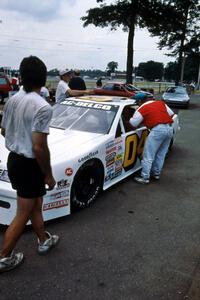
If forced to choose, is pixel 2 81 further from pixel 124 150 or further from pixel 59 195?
pixel 59 195

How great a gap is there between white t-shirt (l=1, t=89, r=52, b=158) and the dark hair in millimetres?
68

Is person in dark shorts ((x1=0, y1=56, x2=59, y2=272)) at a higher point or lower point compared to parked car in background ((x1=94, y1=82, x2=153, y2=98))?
higher

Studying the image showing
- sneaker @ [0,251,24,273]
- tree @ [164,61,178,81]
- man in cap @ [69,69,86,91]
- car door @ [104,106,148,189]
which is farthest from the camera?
Result: tree @ [164,61,178,81]

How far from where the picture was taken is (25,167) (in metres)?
2.41

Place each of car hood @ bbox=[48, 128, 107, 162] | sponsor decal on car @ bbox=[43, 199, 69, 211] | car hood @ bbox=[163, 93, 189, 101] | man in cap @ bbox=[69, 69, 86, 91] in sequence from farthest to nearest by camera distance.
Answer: car hood @ bbox=[163, 93, 189, 101] < man in cap @ bbox=[69, 69, 86, 91] < car hood @ bbox=[48, 128, 107, 162] < sponsor decal on car @ bbox=[43, 199, 69, 211]

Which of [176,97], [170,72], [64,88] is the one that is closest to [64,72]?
[64,88]

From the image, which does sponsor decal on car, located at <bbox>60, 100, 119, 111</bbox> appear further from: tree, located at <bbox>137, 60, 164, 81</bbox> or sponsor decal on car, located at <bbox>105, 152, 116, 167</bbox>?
tree, located at <bbox>137, 60, 164, 81</bbox>

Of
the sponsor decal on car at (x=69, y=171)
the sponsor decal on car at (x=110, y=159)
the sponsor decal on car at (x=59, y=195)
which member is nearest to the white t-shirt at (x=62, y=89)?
the sponsor decal on car at (x=110, y=159)

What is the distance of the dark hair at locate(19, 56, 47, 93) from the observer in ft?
7.47

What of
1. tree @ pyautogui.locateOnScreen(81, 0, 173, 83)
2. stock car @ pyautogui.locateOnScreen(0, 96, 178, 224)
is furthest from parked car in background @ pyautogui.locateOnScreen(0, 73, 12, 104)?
stock car @ pyautogui.locateOnScreen(0, 96, 178, 224)

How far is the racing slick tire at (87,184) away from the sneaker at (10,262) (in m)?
1.05

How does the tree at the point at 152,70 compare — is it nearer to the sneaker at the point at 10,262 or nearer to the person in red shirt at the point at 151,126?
the person in red shirt at the point at 151,126

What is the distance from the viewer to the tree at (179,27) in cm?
2214


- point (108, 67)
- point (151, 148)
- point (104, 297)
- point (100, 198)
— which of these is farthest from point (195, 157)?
point (108, 67)
